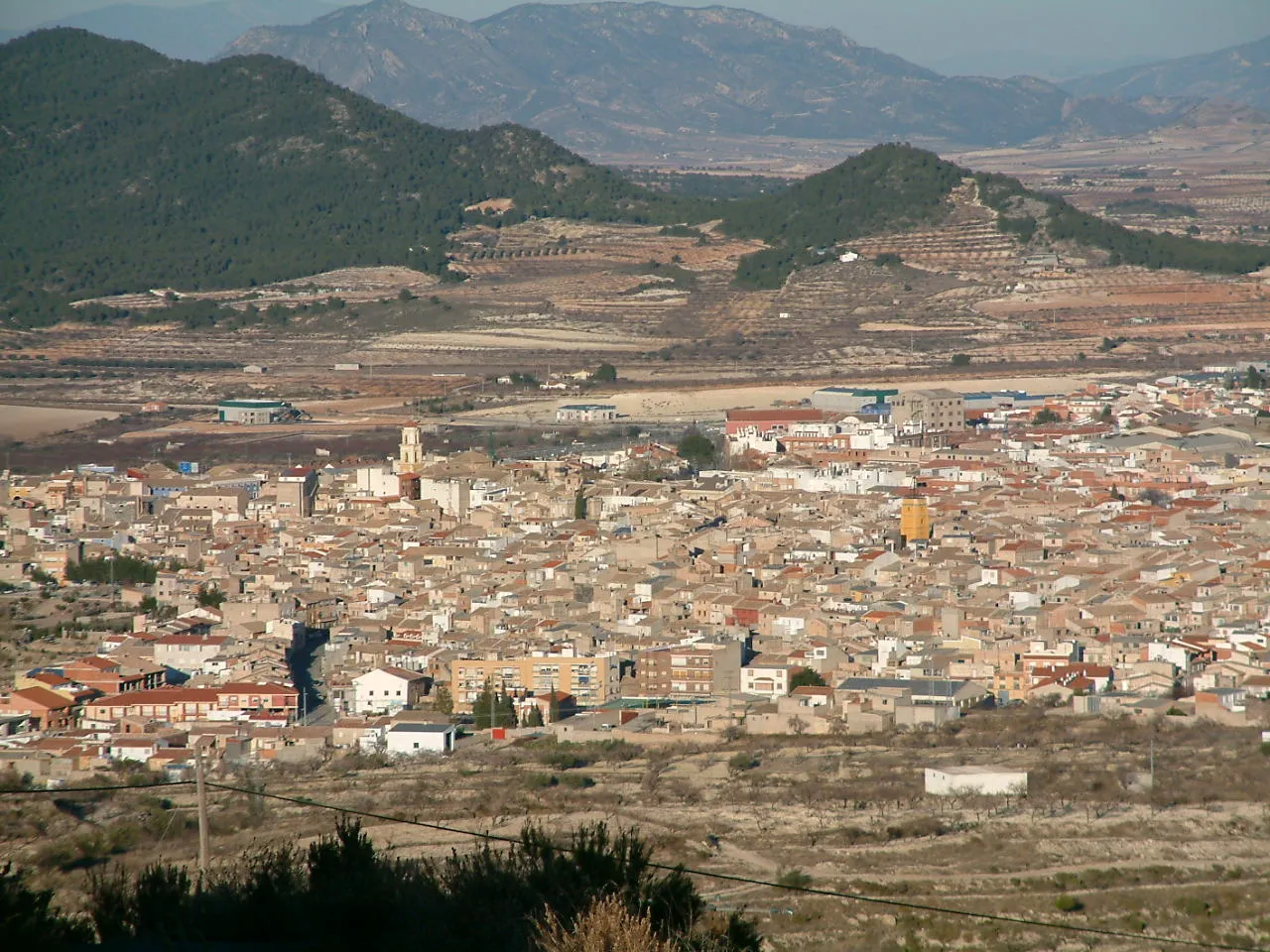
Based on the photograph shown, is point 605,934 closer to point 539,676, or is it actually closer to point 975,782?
point 975,782

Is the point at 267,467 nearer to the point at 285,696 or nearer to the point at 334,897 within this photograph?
the point at 285,696

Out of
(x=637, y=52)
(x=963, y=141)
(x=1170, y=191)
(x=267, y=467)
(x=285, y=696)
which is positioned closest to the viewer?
(x=285, y=696)

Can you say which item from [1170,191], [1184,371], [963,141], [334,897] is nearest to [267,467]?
[1184,371]

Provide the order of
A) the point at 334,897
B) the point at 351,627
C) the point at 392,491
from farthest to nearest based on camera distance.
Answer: the point at 392,491, the point at 351,627, the point at 334,897

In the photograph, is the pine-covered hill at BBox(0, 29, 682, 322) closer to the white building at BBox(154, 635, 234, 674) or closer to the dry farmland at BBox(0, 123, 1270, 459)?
the dry farmland at BBox(0, 123, 1270, 459)

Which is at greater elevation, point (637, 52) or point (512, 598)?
point (637, 52)

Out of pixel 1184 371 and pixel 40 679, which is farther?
pixel 1184 371
